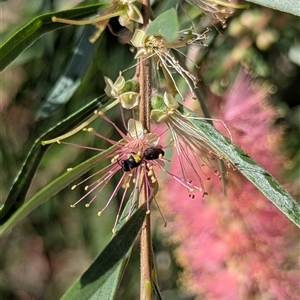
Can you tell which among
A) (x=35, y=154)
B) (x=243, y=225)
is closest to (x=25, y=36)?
(x=35, y=154)

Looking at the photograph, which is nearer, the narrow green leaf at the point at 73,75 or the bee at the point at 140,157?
the bee at the point at 140,157

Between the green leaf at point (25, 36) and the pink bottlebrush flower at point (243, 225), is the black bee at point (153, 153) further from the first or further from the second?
the pink bottlebrush flower at point (243, 225)

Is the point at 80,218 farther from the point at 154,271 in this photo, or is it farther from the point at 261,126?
the point at 154,271

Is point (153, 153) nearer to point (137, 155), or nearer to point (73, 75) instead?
point (137, 155)

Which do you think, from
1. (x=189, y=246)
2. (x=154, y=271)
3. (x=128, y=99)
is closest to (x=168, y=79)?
(x=128, y=99)

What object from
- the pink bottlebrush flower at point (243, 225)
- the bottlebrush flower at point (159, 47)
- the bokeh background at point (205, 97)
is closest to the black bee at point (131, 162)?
the bottlebrush flower at point (159, 47)
